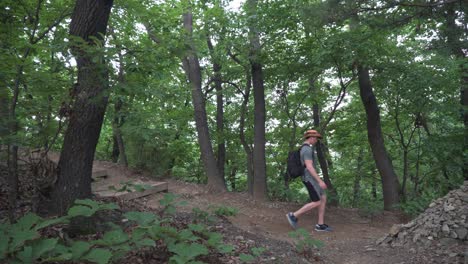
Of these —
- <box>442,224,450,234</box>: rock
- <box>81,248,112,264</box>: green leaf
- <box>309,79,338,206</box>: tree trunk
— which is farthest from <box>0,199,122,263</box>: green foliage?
<box>309,79,338,206</box>: tree trunk

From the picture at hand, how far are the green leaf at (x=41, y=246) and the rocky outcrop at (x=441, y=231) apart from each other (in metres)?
4.85

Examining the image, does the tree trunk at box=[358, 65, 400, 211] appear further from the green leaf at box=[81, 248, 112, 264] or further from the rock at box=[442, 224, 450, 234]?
the green leaf at box=[81, 248, 112, 264]

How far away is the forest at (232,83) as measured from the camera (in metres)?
4.02

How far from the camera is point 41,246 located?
2701 millimetres

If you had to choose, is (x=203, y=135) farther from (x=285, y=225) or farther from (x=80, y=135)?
(x=80, y=135)

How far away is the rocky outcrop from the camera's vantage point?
16.5ft

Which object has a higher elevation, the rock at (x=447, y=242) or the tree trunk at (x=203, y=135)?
the tree trunk at (x=203, y=135)

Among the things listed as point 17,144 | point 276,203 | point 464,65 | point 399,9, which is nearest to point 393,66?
point 464,65

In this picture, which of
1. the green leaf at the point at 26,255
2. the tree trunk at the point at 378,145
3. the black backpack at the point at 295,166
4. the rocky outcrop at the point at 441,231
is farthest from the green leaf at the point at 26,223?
the tree trunk at the point at 378,145

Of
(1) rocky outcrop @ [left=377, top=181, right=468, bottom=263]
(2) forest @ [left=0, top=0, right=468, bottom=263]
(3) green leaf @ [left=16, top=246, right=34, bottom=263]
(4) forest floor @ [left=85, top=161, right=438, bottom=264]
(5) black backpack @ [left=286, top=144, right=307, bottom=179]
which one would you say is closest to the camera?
(3) green leaf @ [left=16, top=246, right=34, bottom=263]

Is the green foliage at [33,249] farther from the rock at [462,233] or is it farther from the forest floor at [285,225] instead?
the rock at [462,233]

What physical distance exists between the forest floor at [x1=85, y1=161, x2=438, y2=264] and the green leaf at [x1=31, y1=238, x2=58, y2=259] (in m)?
2.28

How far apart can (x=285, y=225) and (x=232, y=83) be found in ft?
17.2

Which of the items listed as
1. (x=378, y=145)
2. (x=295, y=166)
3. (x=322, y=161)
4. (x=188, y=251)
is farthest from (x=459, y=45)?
(x=322, y=161)
